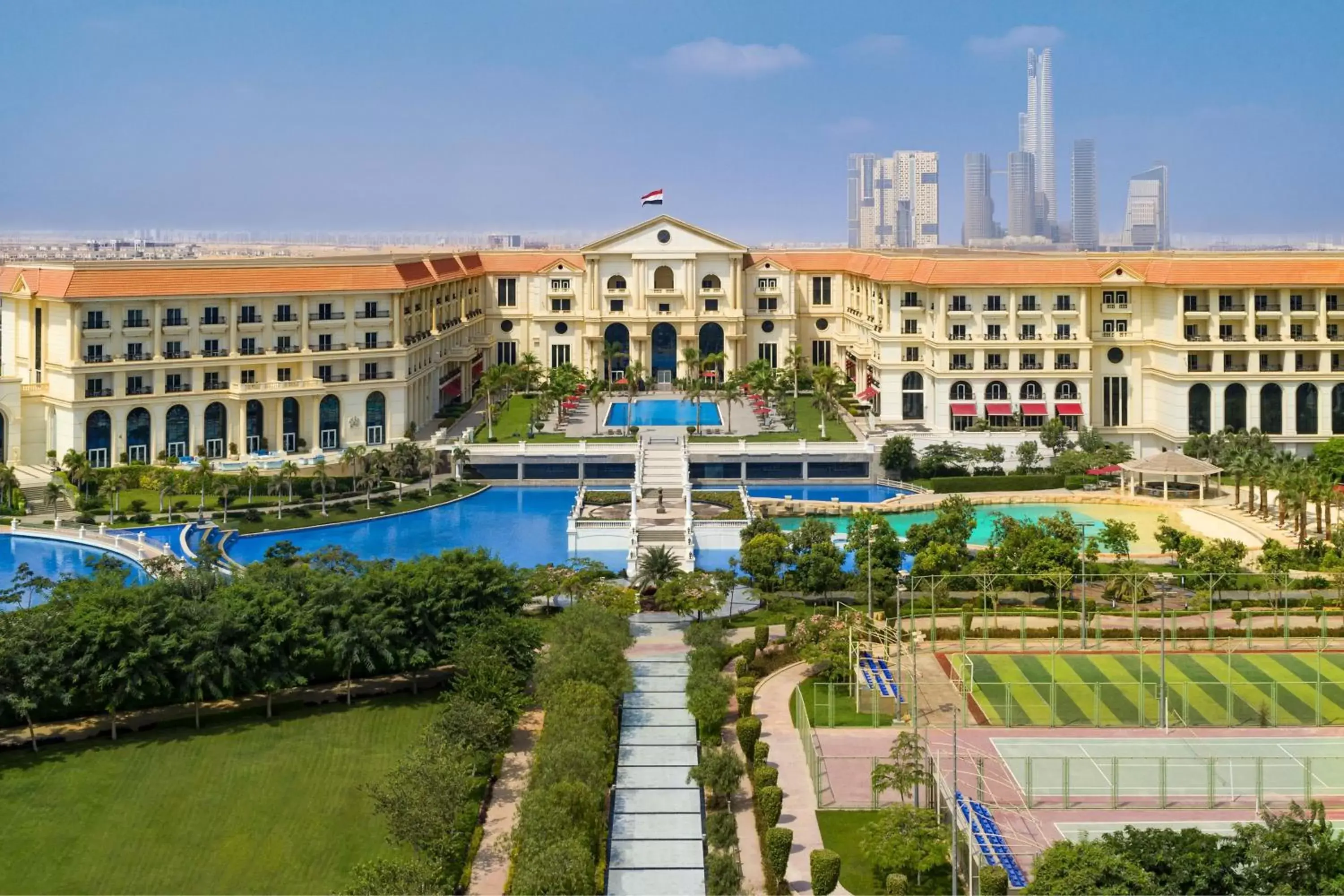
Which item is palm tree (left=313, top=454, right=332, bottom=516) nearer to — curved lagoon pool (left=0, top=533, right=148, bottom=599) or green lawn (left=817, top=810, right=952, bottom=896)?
curved lagoon pool (left=0, top=533, right=148, bottom=599)

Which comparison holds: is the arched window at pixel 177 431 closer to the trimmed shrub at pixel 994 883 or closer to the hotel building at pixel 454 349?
the hotel building at pixel 454 349

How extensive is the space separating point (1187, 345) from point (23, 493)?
171 feet

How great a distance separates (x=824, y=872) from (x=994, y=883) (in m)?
2.89

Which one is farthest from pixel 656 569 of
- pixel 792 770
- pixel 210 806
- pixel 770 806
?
pixel 210 806

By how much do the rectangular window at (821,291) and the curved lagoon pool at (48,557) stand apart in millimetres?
52867

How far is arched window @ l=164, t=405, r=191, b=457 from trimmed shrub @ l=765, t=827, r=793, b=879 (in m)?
45.9

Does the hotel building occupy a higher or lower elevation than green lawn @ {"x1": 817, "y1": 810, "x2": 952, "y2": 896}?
higher

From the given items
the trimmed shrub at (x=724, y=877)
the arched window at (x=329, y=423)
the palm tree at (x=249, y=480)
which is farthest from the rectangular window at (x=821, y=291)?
the trimmed shrub at (x=724, y=877)

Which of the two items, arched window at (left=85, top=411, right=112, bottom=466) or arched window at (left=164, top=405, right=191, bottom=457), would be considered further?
arched window at (left=164, top=405, right=191, bottom=457)

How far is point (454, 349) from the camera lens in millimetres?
87438

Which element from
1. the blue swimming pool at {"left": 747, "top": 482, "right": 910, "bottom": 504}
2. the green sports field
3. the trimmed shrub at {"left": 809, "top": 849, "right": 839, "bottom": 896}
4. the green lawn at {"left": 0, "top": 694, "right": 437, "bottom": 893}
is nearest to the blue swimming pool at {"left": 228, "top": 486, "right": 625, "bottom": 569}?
the blue swimming pool at {"left": 747, "top": 482, "right": 910, "bottom": 504}

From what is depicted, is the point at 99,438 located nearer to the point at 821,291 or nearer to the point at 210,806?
the point at 210,806

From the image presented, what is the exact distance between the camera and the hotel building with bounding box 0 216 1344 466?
64812 mm

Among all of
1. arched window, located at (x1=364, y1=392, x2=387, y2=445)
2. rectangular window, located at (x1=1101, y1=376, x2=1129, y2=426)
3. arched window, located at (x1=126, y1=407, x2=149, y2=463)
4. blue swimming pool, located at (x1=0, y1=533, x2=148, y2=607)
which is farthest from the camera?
rectangular window, located at (x1=1101, y1=376, x2=1129, y2=426)
